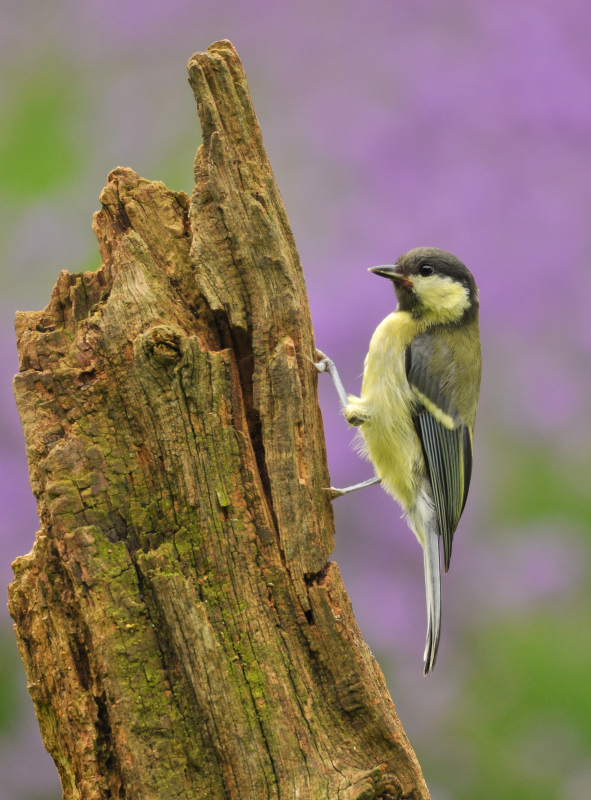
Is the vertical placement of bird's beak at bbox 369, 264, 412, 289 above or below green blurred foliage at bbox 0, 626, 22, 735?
above

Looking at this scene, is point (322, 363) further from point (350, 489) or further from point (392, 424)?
point (392, 424)

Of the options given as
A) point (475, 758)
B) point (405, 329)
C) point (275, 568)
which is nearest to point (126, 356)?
point (275, 568)

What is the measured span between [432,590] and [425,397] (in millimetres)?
719

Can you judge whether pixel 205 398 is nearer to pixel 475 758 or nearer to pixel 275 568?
pixel 275 568

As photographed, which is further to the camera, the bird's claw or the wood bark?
the bird's claw

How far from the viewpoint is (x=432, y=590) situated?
2.52 metres

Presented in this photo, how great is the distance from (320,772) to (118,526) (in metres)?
0.73

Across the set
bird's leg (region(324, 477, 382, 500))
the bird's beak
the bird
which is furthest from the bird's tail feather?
the bird's beak

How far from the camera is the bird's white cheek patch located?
9.55 ft

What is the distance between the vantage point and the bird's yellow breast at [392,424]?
2807 millimetres

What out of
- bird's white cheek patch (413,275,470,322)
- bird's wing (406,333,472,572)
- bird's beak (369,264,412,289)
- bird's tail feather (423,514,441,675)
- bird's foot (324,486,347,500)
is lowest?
bird's tail feather (423,514,441,675)

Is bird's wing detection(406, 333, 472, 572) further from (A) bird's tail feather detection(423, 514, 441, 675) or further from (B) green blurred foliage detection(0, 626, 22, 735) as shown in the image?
(B) green blurred foliage detection(0, 626, 22, 735)

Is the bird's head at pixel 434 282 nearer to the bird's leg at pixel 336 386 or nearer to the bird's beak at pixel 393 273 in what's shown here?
the bird's beak at pixel 393 273

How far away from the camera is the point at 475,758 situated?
3.20 m
